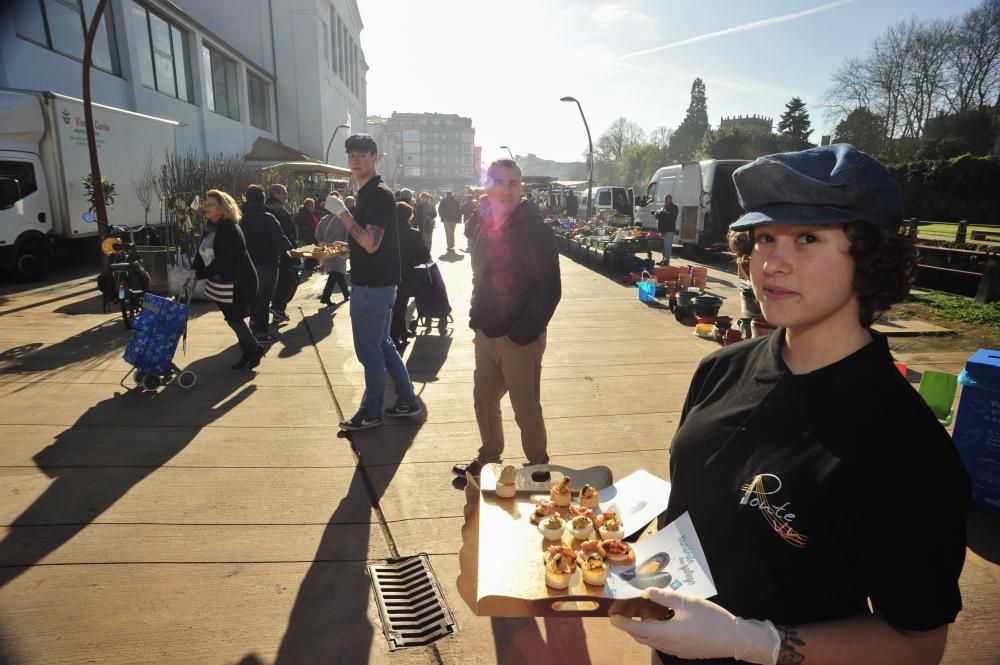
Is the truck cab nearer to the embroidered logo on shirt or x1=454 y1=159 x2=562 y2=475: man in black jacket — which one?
x1=454 y1=159 x2=562 y2=475: man in black jacket

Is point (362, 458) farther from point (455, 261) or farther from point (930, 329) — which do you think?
point (455, 261)

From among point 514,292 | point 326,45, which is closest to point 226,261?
point 514,292

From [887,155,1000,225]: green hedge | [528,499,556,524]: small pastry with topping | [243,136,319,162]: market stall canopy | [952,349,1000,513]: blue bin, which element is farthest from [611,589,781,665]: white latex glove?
[243,136,319,162]: market stall canopy

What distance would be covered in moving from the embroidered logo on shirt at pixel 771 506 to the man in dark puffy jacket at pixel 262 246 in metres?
7.37

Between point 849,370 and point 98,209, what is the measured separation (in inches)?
517

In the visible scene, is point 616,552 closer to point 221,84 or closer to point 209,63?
point 209,63

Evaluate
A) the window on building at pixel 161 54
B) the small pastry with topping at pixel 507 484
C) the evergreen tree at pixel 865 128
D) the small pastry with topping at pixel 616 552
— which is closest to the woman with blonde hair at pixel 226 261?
the small pastry with topping at pixel 507 484

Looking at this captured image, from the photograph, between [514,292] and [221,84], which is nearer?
[514,292]

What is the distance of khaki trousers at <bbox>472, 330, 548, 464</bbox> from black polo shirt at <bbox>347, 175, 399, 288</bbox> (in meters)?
1.13

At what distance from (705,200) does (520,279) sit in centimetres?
1540

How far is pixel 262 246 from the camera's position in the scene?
295 inches

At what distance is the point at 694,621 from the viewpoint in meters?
1.25

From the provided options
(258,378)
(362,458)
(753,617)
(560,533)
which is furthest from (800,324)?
(258,378)

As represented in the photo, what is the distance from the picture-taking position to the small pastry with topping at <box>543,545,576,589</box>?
65.1 inches
